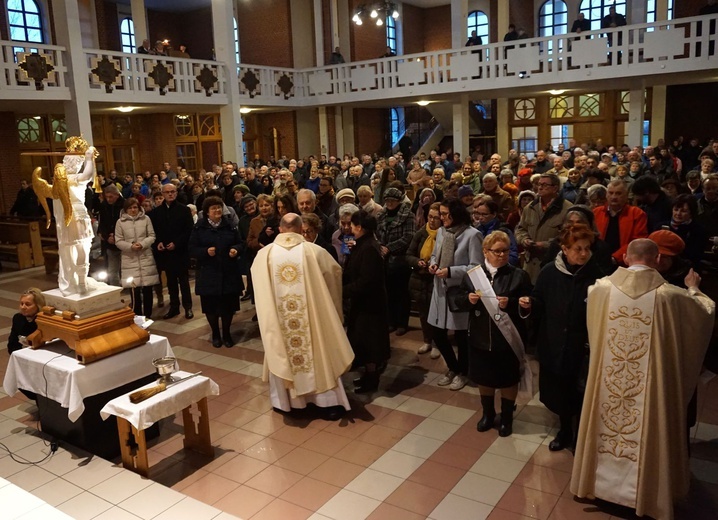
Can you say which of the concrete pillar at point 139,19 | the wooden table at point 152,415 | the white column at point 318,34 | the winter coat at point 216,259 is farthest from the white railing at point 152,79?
the wooden table at point 152,415

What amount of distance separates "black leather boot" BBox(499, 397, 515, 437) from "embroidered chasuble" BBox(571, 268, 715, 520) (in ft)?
3.63

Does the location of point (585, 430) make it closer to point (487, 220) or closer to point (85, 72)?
point (487, 220)

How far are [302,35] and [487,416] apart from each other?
18.5 m

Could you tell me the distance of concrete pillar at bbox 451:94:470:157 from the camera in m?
18.4

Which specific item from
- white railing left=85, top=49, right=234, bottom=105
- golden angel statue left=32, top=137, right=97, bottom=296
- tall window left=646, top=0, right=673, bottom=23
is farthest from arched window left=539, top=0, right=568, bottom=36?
golden angel statue left=32, top=137, right=97, bottom=296

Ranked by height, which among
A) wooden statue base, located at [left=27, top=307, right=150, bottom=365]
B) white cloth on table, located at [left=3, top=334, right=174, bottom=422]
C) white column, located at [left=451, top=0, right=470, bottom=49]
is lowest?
white cloth on table, located at [left=3, top=334, right=174, bottom=422]

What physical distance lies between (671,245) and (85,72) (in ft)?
43.4

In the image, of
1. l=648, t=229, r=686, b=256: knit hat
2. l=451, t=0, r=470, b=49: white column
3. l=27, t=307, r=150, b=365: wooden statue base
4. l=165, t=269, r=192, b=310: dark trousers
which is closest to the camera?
l=648, t=229, r=686, b=256: knit hat

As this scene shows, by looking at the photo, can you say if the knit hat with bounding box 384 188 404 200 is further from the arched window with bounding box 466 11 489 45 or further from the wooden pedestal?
the arched window with bounding box 466 11 489 45

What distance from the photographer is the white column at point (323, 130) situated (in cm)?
2089

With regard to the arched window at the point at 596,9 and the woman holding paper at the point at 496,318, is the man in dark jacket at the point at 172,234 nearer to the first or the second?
the woman holding paper at the point at 496,318

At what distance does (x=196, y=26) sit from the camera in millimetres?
24406

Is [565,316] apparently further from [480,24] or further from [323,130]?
[480,24]

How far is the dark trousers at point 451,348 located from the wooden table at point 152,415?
2116mm
